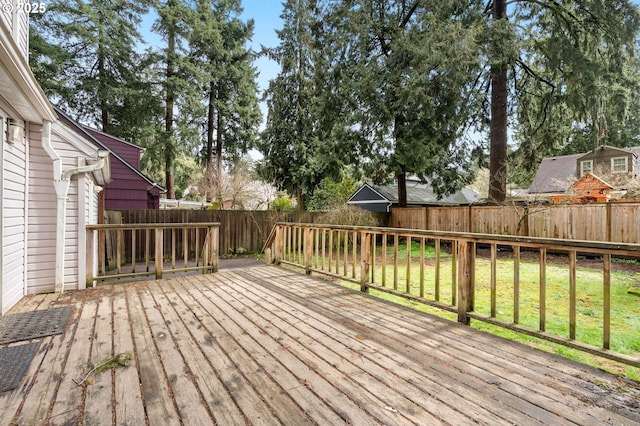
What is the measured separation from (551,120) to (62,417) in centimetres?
1519

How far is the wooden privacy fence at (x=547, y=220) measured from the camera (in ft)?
24.6

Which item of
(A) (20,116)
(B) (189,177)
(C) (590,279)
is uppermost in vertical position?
(B) (189,177)

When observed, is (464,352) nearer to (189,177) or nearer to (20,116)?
(20,116)

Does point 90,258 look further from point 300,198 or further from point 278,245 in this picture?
point 300,198

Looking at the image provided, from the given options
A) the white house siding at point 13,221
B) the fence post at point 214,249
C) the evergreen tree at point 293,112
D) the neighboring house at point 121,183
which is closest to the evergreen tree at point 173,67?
the neighboring house at point 121,183

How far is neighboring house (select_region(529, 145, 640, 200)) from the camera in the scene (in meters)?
13.7

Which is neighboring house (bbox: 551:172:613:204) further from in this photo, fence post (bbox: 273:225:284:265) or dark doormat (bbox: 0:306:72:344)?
dark doormat (bbox: 0:306:72:344)

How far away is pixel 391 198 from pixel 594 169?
425 inches

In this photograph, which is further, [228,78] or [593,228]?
[228,78]

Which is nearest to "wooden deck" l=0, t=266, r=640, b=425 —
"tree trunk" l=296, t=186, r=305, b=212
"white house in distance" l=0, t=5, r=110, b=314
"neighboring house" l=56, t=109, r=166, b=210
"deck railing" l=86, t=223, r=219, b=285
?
"white house in distance" l=0, t=5, r=110, b=314

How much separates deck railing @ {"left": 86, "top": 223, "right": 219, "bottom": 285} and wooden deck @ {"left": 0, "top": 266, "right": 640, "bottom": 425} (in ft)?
4.33

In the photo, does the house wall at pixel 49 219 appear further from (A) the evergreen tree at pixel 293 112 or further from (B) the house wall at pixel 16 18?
(A) the evergreen tree at pixel 293 112

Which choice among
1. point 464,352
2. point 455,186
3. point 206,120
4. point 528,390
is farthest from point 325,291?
point 206,120

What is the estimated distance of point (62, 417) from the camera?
1.49 m
